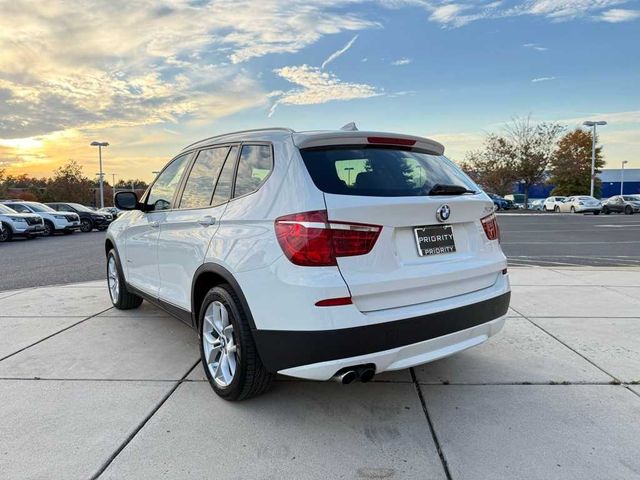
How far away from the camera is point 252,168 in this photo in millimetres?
3262

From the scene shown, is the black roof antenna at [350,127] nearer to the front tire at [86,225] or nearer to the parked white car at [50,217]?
the parked white car at [50,217]

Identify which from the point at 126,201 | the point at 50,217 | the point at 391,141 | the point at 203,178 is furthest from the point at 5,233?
the point at 391,141

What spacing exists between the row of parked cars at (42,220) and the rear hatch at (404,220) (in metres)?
19.7

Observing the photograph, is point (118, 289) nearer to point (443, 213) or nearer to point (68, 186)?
point (443, 213)

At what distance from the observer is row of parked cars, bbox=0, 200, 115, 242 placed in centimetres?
1873

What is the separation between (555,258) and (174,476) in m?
10.3

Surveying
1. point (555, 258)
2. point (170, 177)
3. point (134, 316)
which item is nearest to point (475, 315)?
point (170, 177)

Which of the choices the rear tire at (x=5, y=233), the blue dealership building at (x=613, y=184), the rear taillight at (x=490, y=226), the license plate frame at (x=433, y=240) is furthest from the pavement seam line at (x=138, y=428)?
the blue dealership building at (x=613, y=184)

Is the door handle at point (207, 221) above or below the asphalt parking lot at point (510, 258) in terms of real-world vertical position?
above

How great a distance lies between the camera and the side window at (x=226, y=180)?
Result: 3.44 m

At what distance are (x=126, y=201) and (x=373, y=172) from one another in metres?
2.81

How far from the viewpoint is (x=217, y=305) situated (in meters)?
3.33

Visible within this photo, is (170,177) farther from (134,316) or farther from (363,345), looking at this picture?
(363,345)

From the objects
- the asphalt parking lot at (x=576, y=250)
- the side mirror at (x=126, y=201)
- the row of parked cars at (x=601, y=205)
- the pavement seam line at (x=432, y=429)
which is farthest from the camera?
the row of parked cars at (x=601, y=205)
